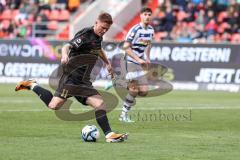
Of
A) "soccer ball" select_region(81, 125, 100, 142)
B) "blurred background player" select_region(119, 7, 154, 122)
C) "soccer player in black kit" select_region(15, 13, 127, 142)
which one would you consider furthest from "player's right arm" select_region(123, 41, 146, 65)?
"soccer ball" select_region(81, 125, 100, 142)

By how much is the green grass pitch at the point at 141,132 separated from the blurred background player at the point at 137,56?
55 centimetres

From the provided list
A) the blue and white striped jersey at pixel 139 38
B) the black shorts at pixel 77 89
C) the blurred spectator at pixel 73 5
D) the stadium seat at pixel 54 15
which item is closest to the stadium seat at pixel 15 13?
the stadium seat at pixel 54 15

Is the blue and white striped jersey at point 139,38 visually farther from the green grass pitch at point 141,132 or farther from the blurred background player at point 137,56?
the green grass pitch at point 141,132

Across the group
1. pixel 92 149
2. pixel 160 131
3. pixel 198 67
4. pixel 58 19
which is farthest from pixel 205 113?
pixel 58 19

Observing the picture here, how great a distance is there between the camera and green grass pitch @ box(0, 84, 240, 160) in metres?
10.4

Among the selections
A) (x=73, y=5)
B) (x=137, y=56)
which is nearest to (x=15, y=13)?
(x=73, y=5)

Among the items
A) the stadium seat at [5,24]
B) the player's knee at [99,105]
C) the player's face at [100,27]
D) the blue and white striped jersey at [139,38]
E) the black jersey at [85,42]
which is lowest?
the stadium seat at [5,24]

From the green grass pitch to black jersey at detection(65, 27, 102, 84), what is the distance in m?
1.07

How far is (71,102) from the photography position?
20422mm

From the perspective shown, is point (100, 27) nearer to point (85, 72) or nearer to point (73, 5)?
point (85, 72)

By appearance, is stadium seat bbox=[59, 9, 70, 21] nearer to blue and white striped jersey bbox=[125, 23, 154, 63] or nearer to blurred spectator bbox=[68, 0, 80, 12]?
blurred spectator bbox=[68, 0, 80, 12]

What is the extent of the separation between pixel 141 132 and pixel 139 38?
3.40 meters

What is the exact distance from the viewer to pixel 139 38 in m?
16.4

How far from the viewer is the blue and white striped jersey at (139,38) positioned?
1630 centimetres
